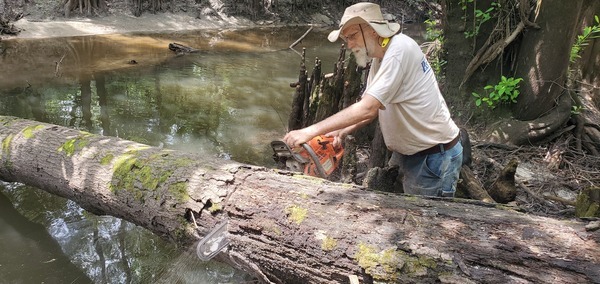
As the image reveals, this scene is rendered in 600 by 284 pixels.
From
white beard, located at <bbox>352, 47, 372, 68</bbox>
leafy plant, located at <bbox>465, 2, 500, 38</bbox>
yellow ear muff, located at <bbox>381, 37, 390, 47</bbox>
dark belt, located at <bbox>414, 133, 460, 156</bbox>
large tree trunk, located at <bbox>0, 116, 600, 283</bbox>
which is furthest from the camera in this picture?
leafy plant, located at <bbox>465, 2, 500, 38</bbox>

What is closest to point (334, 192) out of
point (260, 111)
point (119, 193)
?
point (119, 193)

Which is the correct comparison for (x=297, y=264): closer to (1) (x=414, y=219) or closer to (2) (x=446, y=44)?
(1) (x=414, y=219)

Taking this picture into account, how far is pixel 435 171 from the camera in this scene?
103 inches

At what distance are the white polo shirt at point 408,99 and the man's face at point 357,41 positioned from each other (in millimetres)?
101

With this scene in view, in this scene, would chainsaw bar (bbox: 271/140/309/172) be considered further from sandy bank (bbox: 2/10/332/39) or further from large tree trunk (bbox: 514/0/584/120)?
sandy bank (bbox: 2/10/332/39)

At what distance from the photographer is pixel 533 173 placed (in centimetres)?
405

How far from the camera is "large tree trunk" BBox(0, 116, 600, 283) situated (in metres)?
1.59

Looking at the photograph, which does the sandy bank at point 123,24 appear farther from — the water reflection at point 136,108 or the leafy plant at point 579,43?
the leafy plant at point 579,43

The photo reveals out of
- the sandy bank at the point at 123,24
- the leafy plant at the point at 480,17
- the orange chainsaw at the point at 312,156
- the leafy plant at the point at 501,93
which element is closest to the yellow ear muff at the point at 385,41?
the orange chainsaw at the point at 312,156

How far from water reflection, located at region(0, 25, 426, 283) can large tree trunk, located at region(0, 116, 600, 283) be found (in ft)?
1.66

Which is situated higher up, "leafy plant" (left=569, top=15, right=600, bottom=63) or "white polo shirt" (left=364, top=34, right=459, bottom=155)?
Result: "leafy plant" (left=569, top=15, right=600, bottom=63)

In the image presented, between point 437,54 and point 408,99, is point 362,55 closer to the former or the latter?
point 408,99

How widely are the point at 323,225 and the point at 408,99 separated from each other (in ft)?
3.03

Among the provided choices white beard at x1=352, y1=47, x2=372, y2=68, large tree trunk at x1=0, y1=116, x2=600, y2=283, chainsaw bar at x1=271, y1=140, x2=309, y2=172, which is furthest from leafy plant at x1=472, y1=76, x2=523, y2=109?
large tree trunk at x1=0, y1=116, x2=600, y2=283
